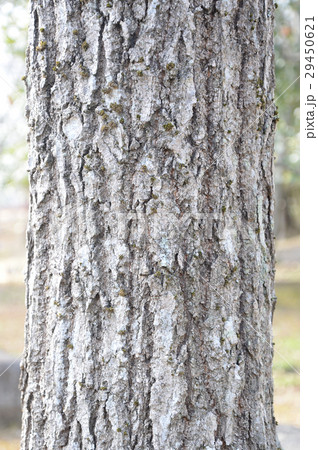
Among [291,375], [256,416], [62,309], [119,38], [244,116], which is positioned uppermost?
[119,38]

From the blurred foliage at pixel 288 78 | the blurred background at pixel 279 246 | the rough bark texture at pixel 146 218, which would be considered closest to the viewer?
the rough bark texture at pixel 146 218

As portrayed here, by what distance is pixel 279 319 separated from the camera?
27.6ft

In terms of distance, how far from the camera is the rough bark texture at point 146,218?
1.40 meters

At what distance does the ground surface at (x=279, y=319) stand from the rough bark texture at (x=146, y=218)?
406 millimetres

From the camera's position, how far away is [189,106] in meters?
1.41

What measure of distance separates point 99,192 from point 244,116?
518 mm

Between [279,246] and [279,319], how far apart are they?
7.32 metres

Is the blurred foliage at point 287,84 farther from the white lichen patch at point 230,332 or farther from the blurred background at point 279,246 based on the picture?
the white lichen patch at point 230,332

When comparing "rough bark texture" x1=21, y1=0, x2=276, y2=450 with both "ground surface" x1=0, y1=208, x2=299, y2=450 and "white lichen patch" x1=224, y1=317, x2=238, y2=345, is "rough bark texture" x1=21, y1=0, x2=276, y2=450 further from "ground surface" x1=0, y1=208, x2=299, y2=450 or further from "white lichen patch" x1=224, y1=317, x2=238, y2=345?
"ground surface" x1=0, y1=208, x2=299, y2=450

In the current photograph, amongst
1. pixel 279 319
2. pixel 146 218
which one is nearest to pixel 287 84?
pixel 279 319

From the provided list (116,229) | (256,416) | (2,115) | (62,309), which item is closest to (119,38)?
(116,229)

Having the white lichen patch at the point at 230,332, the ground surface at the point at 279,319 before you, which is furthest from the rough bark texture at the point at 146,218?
the ground surface at the point at 279,319

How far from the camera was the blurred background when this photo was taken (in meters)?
4.04
